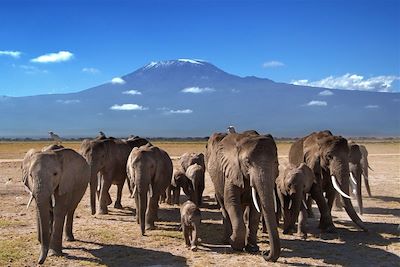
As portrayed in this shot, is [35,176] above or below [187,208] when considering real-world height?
above

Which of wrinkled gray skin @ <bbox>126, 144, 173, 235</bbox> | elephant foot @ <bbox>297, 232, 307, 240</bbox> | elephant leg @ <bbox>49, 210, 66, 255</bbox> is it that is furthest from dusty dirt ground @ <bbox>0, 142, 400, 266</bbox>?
wrinkled gray skin @ <bbox>126, 144, 173, 235</bbox>

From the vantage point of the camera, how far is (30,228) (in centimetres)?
1545

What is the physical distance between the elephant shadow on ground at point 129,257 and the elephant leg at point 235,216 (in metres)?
1.36

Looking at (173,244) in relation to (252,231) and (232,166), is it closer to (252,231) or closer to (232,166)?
(252,231)

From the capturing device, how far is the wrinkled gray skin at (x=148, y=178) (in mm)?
14668

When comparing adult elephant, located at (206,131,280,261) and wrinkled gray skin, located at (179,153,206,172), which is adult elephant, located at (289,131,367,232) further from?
wrinkled gray skin, located at (179,153,206,172)

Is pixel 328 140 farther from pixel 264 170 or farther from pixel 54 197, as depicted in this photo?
pixel 54 197

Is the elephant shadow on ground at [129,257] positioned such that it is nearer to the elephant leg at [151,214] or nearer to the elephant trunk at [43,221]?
the elephant trunk at [43,221]

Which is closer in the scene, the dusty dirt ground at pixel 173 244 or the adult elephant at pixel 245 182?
the adult elephant at pixel 245 182

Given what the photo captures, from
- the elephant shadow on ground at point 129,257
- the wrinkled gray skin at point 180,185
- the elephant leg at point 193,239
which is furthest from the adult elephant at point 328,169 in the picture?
the elephant shadow on ground at point 129,257

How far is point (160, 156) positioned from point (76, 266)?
18.0 feet

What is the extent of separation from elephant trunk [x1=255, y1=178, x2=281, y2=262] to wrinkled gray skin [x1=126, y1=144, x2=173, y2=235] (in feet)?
14.9

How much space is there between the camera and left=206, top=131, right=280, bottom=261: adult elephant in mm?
11078

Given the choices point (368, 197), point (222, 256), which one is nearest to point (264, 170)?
point (222, 256)
